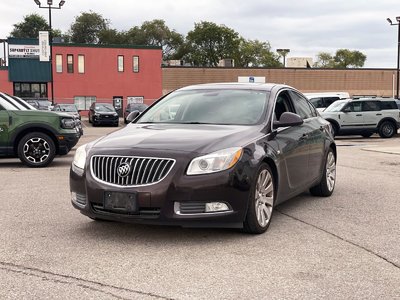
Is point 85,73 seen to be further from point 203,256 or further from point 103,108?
point 203,256

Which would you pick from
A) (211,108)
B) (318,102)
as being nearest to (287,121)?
(211,108)

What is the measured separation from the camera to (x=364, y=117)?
22.3 meters

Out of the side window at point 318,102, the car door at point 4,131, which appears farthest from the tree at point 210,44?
the car door at point 4,131

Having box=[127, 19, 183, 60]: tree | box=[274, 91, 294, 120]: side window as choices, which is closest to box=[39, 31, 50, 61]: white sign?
box=[274, 91, 294, 120]: side window

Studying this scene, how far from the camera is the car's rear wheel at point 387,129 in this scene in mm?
22562

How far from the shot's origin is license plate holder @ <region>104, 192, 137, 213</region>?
481 centimetres

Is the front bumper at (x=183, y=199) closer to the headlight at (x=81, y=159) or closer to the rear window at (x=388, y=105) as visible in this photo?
the headlight at (x=81, y=159)

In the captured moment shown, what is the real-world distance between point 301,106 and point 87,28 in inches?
3616

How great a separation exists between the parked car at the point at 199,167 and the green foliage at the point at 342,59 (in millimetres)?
111140

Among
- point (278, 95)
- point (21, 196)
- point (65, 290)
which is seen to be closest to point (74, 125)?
point (21, 196)

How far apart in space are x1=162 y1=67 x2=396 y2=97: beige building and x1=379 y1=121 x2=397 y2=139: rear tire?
32.1 m

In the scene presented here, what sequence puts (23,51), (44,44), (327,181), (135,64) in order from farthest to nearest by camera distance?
(135,64)
(23,51)
(44,44)
(327,181)

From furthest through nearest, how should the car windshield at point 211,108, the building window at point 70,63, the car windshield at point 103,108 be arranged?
the building window at point 70,63, the car windshield at point 103,108, the car windshield at point 211,108

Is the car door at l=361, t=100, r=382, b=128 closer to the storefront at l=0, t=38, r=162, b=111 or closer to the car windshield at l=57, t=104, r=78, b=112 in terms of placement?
the car windshield at l=57, t=104, r=78, b=112
